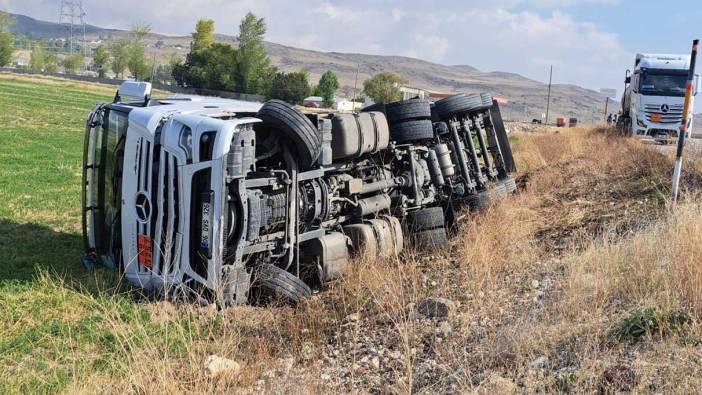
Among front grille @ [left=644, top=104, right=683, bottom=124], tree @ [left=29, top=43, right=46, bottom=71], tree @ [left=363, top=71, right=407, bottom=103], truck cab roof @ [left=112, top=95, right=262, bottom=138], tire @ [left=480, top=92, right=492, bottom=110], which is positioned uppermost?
tree @ [left=29, top=43, right=46, bottom=71]

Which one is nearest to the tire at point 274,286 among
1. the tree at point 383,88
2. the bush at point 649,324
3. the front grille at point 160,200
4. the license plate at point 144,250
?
the front grille at point 160,200

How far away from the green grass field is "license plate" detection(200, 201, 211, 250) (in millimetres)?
698

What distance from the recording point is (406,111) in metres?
7.80

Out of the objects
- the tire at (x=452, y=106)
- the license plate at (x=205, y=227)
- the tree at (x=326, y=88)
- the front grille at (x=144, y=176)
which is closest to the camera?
the license plate at (x=205, y=227)

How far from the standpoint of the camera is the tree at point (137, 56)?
296 feet

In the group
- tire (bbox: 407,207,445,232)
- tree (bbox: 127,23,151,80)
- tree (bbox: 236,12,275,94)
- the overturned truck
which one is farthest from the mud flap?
tree (bbox: 127,23,151,80)

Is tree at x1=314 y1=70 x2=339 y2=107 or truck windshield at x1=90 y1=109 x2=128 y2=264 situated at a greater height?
tree at x1=314 y1=70 x2=339 y2=107

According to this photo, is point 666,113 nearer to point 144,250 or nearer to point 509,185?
point 509,185

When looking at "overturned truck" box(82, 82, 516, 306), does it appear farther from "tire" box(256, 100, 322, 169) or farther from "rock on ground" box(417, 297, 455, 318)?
"rock on ground" box(417, 297, 455, 318)

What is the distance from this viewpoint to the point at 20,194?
9.78 meters

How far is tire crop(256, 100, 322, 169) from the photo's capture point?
562 cm

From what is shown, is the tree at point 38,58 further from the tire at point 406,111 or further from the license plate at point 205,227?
the license plate at point 205,227

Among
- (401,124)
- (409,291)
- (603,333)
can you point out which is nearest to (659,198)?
(401,124)

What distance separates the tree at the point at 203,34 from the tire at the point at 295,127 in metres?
74.0
